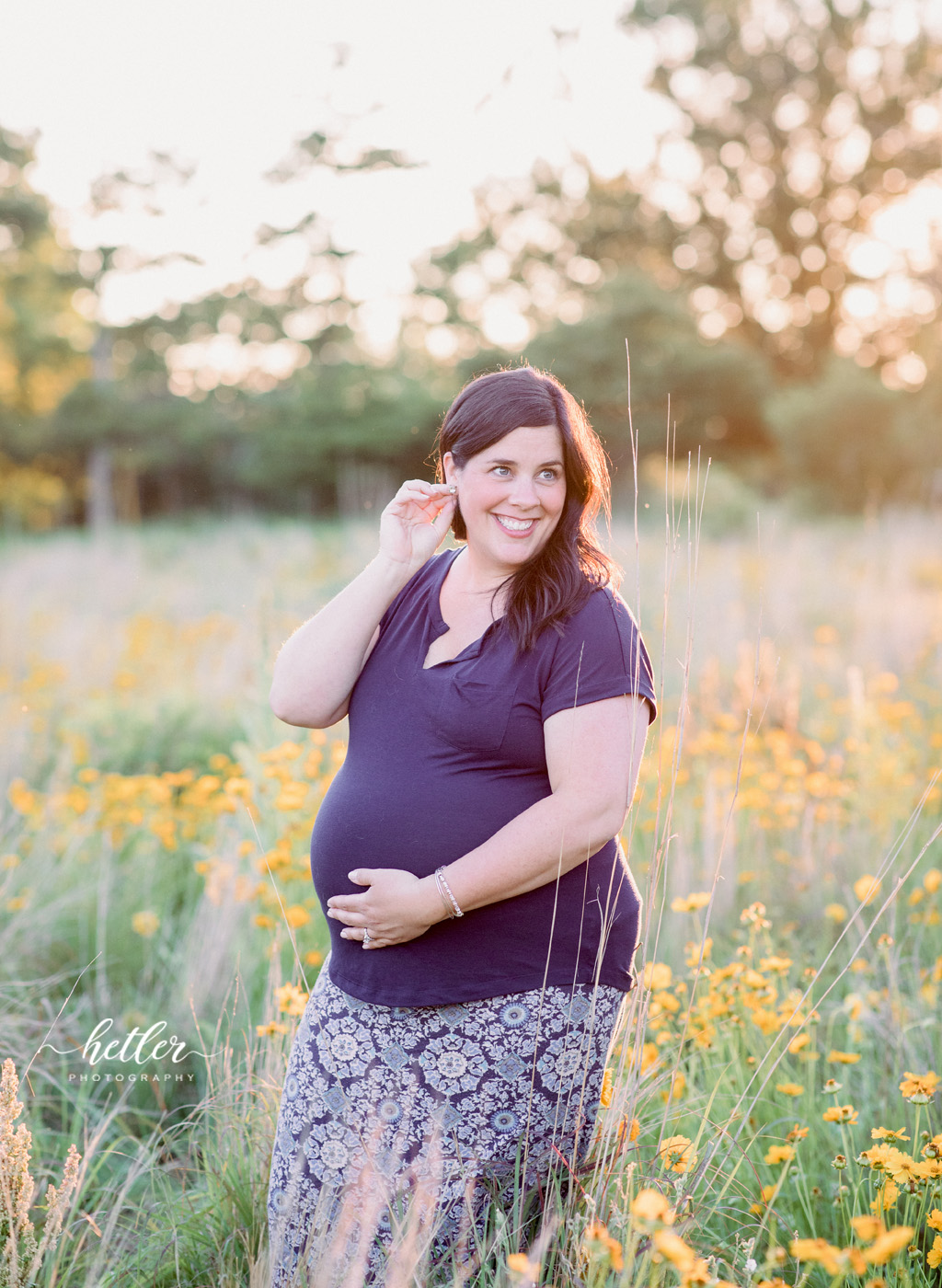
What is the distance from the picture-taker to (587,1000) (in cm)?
193

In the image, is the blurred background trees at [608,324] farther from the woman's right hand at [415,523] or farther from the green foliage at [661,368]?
the woman's right hand at [415,523]

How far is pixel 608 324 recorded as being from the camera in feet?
63.6

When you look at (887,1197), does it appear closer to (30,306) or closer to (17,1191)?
(17,1191)

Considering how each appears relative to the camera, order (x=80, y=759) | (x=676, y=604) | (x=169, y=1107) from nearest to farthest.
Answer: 1. (x=169, y=1107)
2. (x=80, y=759)
3. (x=676, y=604)

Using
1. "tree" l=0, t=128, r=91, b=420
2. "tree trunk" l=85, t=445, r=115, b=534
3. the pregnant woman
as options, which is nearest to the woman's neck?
the pregnant woman

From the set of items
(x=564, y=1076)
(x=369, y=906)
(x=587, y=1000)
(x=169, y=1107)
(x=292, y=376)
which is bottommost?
(x=169, y=1107)

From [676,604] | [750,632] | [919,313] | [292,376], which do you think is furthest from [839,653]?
[919,313]

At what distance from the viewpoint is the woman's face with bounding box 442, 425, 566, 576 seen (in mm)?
2016

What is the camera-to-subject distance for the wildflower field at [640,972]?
5.83 ft

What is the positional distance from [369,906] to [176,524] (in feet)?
59.2

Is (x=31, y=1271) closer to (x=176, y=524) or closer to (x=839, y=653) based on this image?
(x=839, y=653)

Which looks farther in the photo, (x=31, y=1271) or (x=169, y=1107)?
(x=169, y=1107)

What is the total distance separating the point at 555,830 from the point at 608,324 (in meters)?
18.9

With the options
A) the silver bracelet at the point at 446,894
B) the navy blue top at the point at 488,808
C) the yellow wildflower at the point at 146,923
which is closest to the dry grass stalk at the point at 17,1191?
the navy blue top at the point at 488,808
